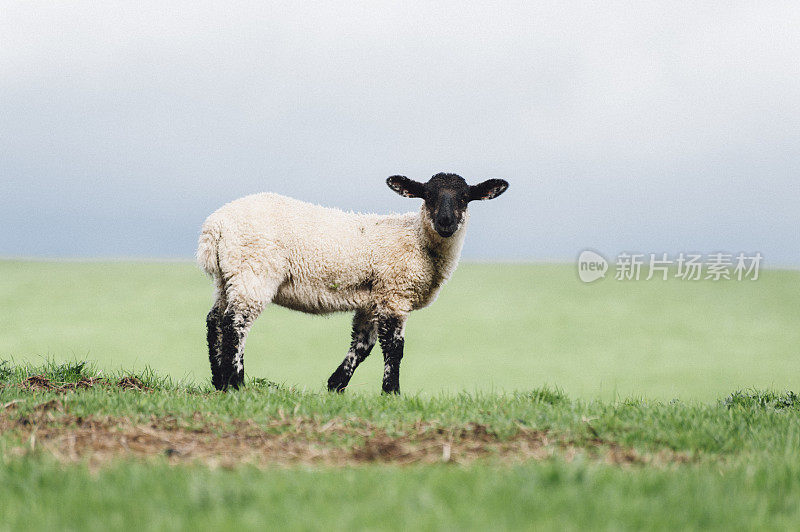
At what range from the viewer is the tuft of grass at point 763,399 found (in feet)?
29.4

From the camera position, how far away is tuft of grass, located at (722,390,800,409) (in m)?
8.96

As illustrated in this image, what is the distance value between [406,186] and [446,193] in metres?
0.66

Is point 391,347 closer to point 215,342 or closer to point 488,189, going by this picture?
point 215,342

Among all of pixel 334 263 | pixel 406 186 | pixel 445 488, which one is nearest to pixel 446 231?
pixel 406 186

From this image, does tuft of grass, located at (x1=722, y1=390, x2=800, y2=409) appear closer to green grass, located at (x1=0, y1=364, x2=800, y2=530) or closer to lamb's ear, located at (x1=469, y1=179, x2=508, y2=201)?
green grass, located at (x1=0, y1=364, x2=800, y2=530)

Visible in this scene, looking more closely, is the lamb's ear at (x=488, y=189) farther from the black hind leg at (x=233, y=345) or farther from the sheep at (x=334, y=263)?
the black hind leg at (x=233, y=345)

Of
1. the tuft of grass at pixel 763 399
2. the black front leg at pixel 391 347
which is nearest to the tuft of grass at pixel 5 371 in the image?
the black front leg at pixel 391 347

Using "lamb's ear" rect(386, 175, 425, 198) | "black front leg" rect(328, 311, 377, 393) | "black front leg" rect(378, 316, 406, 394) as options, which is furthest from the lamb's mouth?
"black front leg" rect(328, 311, 377, 393)

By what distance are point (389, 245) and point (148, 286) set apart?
450 inches

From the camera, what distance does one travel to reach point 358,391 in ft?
28.5

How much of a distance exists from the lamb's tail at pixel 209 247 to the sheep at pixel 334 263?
1 centimetres

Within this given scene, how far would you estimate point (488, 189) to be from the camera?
10.0 m

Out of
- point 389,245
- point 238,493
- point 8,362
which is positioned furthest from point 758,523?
point 8,362

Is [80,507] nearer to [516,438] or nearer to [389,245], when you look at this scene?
[516,438]
